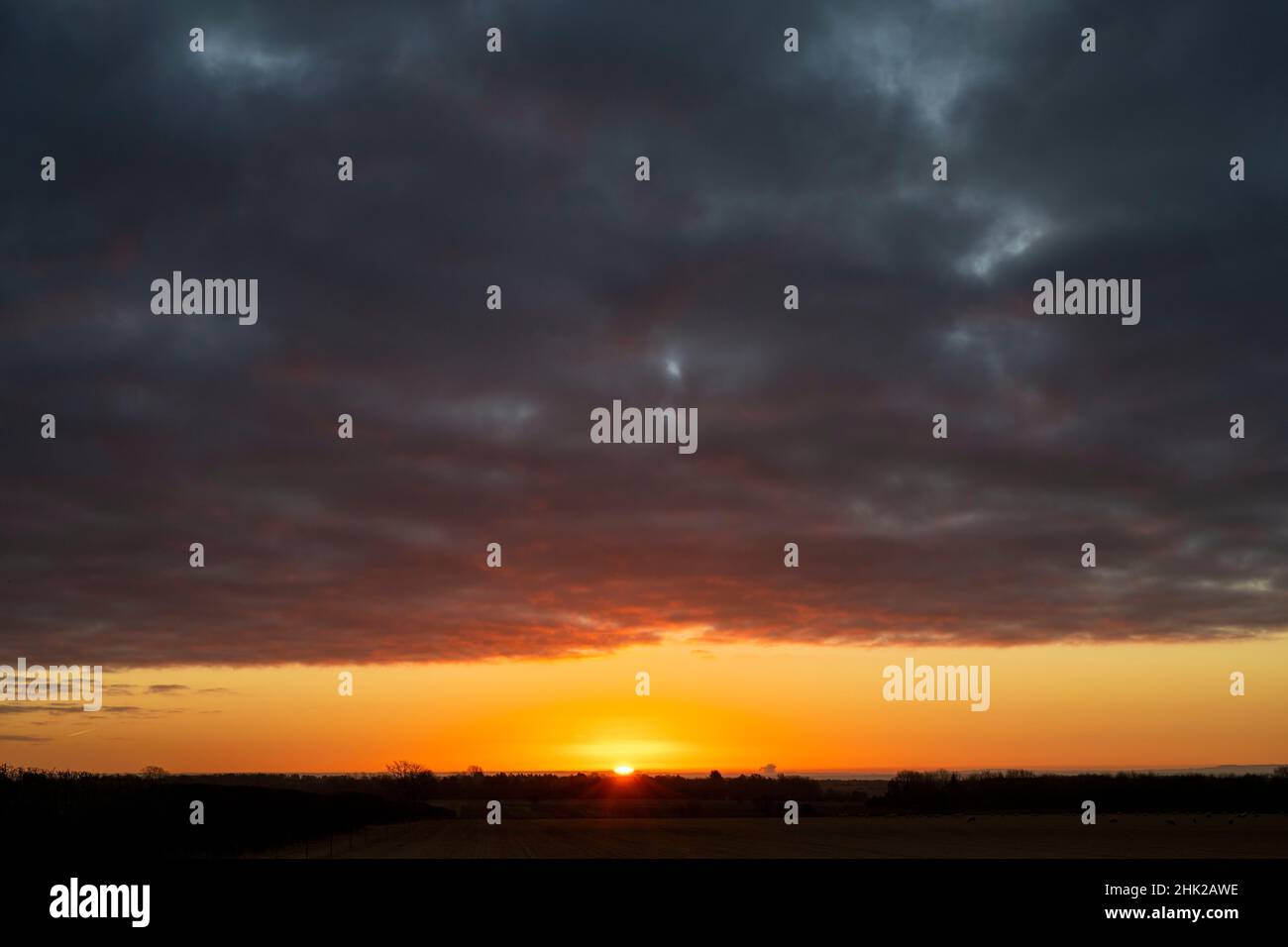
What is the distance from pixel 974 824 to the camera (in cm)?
11362

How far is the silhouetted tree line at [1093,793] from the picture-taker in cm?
13662

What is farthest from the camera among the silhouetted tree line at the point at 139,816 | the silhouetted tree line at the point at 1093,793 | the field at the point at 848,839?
the silhouetted tree line at the point at 1093,793

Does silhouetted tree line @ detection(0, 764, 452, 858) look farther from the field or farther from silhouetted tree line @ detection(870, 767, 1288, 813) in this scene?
silhouetted tree line @ detection(870, 767, 1288, 813)

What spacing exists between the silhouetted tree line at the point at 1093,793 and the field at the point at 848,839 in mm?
14909

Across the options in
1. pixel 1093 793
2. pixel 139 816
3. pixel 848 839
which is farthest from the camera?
pixel 1093 793

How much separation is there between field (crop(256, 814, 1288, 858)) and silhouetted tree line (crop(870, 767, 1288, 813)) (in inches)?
587

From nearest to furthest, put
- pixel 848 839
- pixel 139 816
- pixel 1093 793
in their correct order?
1. pixel 139 816
2. pixel 848 839
3. pixel 1093 793

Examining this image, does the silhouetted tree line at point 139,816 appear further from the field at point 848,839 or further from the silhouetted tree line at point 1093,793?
the silhouetted tree line at point 1093,793

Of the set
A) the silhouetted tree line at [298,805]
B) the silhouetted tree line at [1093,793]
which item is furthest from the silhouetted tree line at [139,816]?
the silhouetted tree line at [1093,793]

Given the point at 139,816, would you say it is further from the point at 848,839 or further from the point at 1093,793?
the point at 1093,793

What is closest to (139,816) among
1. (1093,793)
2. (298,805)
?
(298,805)

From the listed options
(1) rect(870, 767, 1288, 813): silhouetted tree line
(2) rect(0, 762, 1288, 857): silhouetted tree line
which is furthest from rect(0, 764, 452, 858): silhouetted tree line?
(1) rect(870, 767, 1288, 813): silhouetted tree line

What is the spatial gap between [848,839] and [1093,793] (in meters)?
74.3

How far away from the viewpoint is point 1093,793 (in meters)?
145
